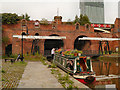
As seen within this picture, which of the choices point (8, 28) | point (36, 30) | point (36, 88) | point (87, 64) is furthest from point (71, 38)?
point (36, 88)

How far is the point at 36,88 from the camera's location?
602 centimetres

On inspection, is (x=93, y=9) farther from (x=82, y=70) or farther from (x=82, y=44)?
(x=82, y=70)

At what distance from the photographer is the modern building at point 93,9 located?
8300cm

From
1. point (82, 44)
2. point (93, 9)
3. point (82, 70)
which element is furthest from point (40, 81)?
point (93, 9)

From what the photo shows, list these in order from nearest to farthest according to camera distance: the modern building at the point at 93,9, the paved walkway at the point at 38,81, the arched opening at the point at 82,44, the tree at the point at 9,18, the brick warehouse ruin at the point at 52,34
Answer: the paved walkway at the point at 38,81 < the tree at the point at 9,18 < the brick warehouse ruin at the point at 52,34 < the arched opening at the point at 82,44 < the modern building at the point at 93,9

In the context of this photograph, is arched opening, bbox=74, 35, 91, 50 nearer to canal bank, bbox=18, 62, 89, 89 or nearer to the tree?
the tree

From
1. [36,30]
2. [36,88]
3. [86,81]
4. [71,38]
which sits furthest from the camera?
[71,38]

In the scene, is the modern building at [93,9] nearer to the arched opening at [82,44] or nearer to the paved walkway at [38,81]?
the arched opening at [82,44]

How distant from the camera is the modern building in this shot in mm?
83000

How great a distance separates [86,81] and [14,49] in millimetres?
19427

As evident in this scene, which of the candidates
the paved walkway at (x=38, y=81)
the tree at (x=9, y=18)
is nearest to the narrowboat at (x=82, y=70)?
the paved walkway at (x=38, y=81)

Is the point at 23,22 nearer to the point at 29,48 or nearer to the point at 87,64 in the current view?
the point at 29,48

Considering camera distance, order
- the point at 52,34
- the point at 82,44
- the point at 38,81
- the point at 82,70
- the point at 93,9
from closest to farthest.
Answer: the point at 38,81, the point at 82,70, the point at 52,34, the point at 82,44, the point at 93,9

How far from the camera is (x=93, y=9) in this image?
285ft
